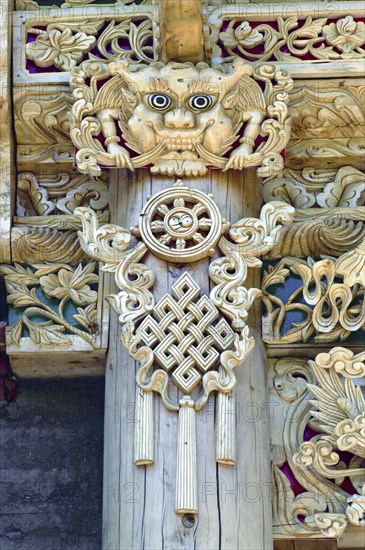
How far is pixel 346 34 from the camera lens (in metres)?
6.48

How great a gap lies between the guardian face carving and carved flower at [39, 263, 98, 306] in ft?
1.25

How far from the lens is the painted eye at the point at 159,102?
6211mm

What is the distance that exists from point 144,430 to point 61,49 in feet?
4.86

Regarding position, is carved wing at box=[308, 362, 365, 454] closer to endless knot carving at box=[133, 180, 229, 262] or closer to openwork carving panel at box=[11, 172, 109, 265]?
endless knot carving at box=[133, 180, 229, 262]

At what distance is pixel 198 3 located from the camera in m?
6.18

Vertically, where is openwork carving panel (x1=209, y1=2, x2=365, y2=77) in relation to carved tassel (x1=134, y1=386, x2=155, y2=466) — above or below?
above

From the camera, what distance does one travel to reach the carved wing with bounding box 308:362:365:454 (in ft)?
19.6

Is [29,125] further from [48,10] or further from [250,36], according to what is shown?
[250,36]

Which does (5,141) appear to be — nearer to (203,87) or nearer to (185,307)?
(203,87)

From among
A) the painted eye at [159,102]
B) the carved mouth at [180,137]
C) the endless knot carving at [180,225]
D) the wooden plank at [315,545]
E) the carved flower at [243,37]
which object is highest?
the carved flower at [243,37]

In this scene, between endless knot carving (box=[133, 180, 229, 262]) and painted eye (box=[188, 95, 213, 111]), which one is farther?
painted eye (box=[188, 95, 213, 111])

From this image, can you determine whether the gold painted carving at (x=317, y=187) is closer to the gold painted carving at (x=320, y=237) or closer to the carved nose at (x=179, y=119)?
the gold painted carving at (x=320, y=237)

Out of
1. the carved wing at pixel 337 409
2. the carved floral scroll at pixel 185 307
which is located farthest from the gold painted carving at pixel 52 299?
the carved wing at pixel 337 409

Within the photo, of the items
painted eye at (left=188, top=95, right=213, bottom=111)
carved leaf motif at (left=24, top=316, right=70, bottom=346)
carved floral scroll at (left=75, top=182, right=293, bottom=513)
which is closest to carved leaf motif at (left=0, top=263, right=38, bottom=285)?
carved leaf motif at (left=24, top=316, right=70, bottom=346)
